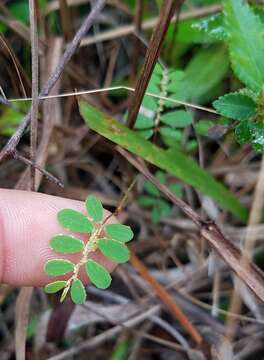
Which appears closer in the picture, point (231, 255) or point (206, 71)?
point (231, 255)

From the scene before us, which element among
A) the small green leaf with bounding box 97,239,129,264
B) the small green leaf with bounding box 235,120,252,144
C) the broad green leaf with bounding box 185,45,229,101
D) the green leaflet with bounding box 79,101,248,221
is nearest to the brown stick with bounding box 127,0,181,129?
the green leaflet with bounding box 79,101,248,221

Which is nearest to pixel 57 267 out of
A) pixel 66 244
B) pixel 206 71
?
pixel 66 244

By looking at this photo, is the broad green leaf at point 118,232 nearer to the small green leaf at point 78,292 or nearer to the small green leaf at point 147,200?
the small green leaf at point 78,292

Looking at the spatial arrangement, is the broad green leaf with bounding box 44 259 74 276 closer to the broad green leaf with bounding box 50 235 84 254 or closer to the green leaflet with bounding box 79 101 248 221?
the broad green leaf with bounding box 50 235 84 254

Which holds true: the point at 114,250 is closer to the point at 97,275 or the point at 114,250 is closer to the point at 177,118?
the point at 97,275

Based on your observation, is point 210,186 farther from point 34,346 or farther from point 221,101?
point 34,346

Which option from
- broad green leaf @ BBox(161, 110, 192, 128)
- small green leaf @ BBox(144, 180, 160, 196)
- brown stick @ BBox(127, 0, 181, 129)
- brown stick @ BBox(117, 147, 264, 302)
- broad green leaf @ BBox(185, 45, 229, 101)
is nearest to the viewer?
brown stick @ BBox(127, 0, 181, 129)

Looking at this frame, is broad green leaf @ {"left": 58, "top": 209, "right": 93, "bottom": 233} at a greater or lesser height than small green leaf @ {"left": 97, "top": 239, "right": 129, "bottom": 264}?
greater
